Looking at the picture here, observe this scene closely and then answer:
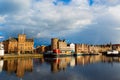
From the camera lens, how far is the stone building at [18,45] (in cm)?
16524

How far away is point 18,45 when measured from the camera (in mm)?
166250

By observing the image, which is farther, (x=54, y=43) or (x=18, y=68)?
(x=54, y=43)

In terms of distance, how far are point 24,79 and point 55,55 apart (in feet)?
372

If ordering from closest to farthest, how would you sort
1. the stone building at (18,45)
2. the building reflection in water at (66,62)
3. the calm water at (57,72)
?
the calm water at (57,72)
the building reflection in water at (66,62)
the stone building at (18,45)

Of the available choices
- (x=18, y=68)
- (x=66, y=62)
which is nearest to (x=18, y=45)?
(x=66, y=62)

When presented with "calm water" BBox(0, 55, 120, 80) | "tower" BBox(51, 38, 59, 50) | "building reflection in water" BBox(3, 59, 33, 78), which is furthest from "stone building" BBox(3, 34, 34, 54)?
"calm water" BBox(0, 55, 120, 80)

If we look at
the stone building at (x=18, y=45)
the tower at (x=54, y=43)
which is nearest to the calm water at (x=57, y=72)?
the stone building at (x=18, y=45)

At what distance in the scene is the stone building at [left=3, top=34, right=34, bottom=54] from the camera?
542 ft

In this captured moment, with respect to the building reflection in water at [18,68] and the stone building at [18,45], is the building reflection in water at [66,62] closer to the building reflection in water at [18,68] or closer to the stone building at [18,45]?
the building reflection in water at [18,68]

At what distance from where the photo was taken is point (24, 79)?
41438mm

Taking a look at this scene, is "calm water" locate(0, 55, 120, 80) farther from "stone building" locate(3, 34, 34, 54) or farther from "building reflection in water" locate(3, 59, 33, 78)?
"stone building" locate(3, 34, 34, 54)

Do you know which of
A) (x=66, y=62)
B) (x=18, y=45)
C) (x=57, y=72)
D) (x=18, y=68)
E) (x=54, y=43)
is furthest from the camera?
(x=54, y=43)

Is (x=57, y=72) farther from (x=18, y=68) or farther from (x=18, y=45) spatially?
(x=18, y=45)

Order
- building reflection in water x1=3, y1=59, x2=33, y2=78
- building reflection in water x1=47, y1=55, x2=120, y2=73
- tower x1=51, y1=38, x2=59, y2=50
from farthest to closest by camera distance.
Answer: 1. tower x1=51, y1=38, x2=59, y2=50
2. building reflection in water x1=47, y1=55, x2=120, y2=73
3. building reflection in water x1=3, y1=59, x2=33, y2=78
